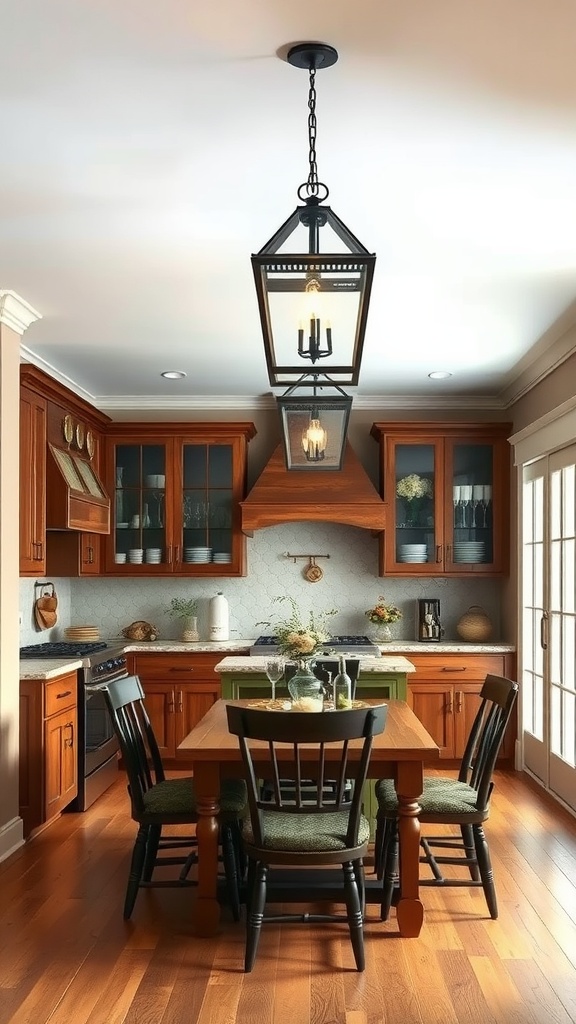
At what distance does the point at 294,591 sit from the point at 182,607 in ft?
2.92

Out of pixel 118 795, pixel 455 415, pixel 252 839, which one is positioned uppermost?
pixel 455 415

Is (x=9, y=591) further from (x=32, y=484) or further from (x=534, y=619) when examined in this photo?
(x=534, y=619)

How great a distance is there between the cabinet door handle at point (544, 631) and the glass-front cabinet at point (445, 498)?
1025 mm

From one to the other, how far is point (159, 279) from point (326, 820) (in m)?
2.54

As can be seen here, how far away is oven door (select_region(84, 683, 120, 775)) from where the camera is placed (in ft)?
19.0

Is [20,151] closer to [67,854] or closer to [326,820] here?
[326,820]

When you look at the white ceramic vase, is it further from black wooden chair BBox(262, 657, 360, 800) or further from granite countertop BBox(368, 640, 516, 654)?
black wooden chair BBox(262, 657, 360, 800)

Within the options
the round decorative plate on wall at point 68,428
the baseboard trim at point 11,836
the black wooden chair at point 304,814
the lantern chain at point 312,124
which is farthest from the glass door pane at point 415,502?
the lantern chain at point 312,124

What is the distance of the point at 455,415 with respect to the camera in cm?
776

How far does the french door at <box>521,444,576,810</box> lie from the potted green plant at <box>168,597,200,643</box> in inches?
96.7

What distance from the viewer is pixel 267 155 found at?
323cm

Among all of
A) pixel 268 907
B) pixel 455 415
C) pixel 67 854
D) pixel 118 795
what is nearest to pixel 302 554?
pixel 455 415

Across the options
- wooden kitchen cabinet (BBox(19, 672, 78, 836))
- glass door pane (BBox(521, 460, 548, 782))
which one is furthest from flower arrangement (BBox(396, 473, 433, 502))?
wooden kitchen cabinet (BBox(19, 672, 78, 836))

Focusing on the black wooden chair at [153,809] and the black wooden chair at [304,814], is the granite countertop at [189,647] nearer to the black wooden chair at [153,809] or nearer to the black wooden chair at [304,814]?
the black wooden chair at [153,809]
